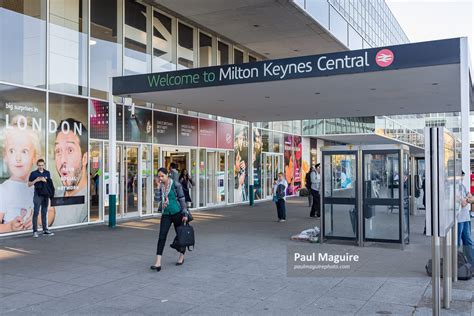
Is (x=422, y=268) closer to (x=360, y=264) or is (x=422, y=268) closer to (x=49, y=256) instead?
(x=360, y=264)

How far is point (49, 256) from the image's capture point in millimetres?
8508

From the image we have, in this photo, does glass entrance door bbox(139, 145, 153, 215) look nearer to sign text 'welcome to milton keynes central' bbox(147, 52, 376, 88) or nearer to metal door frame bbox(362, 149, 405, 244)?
sign text 'welcome to milton keynes central' bbox(147, 52, 376, 88)

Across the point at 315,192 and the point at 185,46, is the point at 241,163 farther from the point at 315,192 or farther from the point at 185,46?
the point at 315,192

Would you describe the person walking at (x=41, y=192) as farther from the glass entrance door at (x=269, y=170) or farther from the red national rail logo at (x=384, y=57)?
the glass entrance door at (x=269, y=170)

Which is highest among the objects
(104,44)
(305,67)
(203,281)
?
(104,44)

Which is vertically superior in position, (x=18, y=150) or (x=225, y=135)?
(x=225, y=135)

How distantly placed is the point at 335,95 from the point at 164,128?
6.07 metres

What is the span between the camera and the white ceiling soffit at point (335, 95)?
10164mm

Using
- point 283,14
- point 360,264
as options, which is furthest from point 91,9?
point 360,264

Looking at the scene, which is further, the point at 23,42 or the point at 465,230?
the point at 23,42

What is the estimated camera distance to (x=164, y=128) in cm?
1581

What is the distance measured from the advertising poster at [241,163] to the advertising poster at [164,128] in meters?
4.60

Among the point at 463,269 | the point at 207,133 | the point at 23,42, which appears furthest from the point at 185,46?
the point at 463,269

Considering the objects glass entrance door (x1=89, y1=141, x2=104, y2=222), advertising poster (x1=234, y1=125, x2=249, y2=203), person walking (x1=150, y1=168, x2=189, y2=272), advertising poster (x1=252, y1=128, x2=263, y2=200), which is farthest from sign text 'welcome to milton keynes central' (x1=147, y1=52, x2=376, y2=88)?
advertising poster (x1=252, y1=128, x2=263, y2=200)
